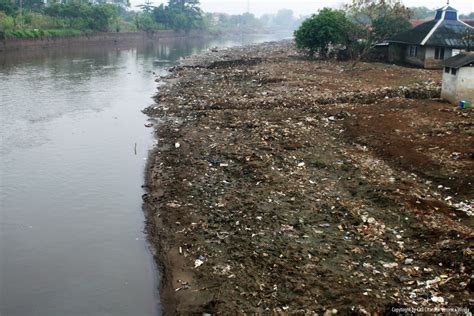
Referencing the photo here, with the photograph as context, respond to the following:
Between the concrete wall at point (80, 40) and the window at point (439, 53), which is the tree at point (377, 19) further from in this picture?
the concrete wall at point (80, 40)

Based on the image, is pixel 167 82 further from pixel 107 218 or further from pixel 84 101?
pixel 107 218

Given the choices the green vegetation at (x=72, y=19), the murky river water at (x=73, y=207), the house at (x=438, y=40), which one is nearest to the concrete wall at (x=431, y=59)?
the house at (x=438, y=40)

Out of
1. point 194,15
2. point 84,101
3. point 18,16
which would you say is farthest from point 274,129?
point 194,15

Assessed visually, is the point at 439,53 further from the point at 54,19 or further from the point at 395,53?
the point at 54,19

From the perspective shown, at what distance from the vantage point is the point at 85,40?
189 feet

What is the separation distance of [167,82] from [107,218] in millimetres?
19231

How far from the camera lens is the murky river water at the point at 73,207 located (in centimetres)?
713

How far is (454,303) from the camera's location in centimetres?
570

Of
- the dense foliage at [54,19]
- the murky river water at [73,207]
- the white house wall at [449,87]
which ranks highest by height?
the dense foliage at [54,19]

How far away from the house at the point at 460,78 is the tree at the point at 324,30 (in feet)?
57.4

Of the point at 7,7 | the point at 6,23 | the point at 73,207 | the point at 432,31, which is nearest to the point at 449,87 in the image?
Result: the point at 432,31

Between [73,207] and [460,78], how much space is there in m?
13.9

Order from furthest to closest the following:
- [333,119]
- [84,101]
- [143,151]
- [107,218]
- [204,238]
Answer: [84,101] → [333,119] → [143,151] → [107,218] → [204,238]

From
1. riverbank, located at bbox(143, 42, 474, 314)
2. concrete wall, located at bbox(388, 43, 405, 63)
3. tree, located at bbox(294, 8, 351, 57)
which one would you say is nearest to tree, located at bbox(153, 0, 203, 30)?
tree, located at bbox(294, 8, 351, 57)
